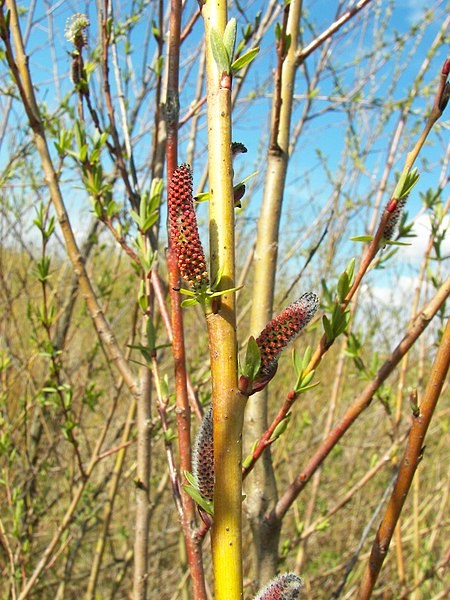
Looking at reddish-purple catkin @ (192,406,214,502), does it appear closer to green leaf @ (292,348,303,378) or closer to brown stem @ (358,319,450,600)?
green leaf @ (292,348,303,378)

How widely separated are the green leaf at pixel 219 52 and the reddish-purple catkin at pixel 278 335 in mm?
269

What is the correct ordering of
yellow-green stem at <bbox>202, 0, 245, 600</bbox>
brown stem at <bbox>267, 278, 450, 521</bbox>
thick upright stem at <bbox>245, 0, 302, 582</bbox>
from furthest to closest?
thick upright stem at <bbox>245, 0, 302, 582</bbox>
brown stem at <bbox>267, 278, 450, 521</bbox>
yellow-green stem at <bbox>202, 0, 245, 600</bbox>

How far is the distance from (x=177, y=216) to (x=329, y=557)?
438 cm

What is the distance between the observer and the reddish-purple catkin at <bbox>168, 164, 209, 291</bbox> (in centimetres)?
55

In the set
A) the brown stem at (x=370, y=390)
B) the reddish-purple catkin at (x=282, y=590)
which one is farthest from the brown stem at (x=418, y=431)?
the reddish-purple catkin at (x=282, y=590)

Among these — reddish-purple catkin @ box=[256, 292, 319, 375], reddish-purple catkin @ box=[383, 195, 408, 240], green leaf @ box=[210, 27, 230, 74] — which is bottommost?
reddish-purple catkin @ box=[256, 292, 319, 375]

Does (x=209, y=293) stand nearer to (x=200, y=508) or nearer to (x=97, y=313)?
(x=200, y=508)

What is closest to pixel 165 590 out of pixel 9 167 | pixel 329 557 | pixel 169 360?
pixel 329 557

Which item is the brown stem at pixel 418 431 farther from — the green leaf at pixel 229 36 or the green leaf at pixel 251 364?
the green leaf at pixel 229 36

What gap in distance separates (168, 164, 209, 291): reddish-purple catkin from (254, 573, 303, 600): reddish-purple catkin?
0.32 metres

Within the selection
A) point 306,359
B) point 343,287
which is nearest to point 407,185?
point 343,287

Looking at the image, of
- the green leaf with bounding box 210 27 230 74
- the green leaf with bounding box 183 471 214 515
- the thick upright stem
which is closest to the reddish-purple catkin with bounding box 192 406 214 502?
the green leaf with bounding box 183 471 214 515

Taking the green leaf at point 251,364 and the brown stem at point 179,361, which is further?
the brown stem at point 179,361

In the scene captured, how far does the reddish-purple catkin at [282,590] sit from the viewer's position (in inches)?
22.1
